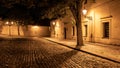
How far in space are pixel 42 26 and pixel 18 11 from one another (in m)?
8.95

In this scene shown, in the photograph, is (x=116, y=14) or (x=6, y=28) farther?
(x=6, y=28)

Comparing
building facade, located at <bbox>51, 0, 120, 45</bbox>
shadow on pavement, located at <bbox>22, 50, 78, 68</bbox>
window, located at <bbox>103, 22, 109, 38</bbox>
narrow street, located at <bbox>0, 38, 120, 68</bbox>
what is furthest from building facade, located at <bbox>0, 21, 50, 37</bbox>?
shadow on pavement, located at <bbox>22, 50, 78, 68</bbox>

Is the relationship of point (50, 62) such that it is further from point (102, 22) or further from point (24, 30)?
point (24, 30)

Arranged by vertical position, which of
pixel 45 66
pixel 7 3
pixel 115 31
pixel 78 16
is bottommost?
pixel 45 66

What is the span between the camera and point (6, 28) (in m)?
51.2

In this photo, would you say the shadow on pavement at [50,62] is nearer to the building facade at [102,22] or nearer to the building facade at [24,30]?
the building facade at [102,22]

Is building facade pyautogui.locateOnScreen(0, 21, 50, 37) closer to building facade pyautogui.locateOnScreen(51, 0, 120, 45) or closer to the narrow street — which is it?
building facade pyautogui.locateOnScreen(51, 0, 120, 45)

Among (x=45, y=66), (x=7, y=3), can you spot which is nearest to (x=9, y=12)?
(x=7, y=3)

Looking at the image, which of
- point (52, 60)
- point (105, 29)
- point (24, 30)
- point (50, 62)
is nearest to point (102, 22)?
point (105, 29)

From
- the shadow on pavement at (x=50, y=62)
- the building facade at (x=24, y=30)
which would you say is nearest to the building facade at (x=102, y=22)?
the shadow on pavement at (x=50, y=62)

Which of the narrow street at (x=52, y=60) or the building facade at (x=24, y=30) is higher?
the building facade at (x=24, y=30)

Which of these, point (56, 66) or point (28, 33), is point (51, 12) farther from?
point (28, 33)

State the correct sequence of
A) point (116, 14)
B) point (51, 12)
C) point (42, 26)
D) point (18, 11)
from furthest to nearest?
point (42, 26), point (18, 11), point (51, 12), point (116, 14)

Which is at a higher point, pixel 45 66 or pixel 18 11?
pixel 18 11
